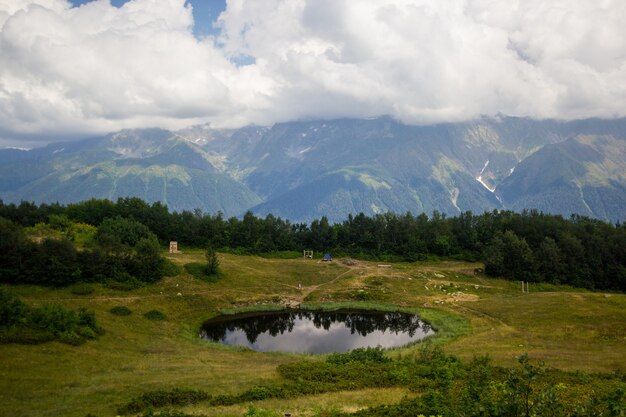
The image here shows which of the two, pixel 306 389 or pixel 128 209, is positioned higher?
pixel 128 209

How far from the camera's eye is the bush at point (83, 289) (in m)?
66.2

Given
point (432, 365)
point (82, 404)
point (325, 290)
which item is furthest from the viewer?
point (325, 290)

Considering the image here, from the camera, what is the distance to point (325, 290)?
291ft

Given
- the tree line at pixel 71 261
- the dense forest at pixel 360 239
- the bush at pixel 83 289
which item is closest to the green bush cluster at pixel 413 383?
the bush at pixel 83 289

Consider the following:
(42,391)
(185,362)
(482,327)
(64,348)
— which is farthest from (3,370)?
(482,327)

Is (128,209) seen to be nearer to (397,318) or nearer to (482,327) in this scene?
(397,318)

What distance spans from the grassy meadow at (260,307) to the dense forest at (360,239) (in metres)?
6.13

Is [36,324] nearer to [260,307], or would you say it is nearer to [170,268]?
[260,307]

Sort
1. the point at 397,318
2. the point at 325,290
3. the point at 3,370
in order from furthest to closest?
the point at 325,290 < the point at 397,318 < the point at 3,370

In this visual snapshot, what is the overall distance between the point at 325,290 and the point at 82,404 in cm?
6303

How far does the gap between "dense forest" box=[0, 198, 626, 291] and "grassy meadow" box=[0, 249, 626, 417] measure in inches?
241

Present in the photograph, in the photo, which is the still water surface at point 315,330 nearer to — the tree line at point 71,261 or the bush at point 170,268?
the bush at point 170,268

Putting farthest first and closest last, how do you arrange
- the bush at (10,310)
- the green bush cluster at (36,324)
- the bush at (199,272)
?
the bush at (199,272) < the bush at (10,310) < the green bush cluster at (36,324)

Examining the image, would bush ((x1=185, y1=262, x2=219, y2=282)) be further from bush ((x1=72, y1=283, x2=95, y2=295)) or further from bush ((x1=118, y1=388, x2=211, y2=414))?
bush ((x1=118, y1=388, x2=211, y2=414))
